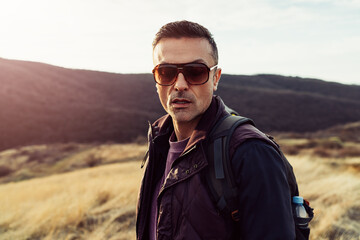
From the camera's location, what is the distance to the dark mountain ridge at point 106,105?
131 feet

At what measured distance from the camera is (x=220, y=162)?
1.43 metres

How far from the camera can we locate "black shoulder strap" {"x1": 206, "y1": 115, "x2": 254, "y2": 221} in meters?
1.39

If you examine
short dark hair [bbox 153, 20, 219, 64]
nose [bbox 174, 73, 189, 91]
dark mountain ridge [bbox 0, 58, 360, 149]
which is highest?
short dark hair [bbox 153, 20, 219, 64]

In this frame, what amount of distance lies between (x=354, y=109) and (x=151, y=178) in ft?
207

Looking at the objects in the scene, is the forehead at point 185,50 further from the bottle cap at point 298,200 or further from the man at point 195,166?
the bottle cap at point 298,200

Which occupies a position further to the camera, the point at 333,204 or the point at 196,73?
the point at 333,204

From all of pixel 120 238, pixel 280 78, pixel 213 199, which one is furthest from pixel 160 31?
pixel 280 78

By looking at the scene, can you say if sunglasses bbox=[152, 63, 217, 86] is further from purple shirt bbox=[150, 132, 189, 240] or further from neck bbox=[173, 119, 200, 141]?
purple shirt bbox=[150, 132, 189, 240]

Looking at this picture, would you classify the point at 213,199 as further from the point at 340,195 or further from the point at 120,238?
the point at 340,195

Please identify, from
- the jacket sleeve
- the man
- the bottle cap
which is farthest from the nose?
the bottle cap

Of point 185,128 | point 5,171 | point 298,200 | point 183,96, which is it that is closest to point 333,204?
point 298,200

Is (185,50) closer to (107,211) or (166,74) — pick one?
(166,74)

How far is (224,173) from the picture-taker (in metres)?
1.41

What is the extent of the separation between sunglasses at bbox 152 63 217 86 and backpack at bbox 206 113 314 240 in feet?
1.38
